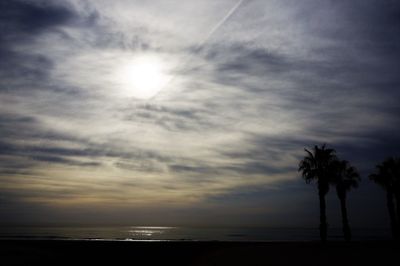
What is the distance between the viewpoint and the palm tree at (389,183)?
4647cm

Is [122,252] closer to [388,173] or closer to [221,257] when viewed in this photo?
[221,257]

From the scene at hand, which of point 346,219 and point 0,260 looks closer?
point 0,260

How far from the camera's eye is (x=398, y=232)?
153ft

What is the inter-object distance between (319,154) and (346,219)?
388 inches

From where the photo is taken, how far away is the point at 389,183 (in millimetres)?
47406

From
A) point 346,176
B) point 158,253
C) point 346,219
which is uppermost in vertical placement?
point 346,176

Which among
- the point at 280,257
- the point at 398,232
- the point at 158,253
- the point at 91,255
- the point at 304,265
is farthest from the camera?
the point at 398,232

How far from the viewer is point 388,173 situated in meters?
47.8

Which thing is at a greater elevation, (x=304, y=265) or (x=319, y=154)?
(x=319, y=154)

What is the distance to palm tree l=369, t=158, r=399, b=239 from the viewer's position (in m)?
46.5

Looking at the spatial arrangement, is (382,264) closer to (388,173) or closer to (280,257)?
(280,257)

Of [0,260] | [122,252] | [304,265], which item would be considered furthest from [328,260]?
[0,260]

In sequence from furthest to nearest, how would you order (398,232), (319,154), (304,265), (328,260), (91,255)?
(398,232)
(319,154)
(91,255)
(328,260)
(304,265)

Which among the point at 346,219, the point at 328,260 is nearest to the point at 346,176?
the point at 346,219
